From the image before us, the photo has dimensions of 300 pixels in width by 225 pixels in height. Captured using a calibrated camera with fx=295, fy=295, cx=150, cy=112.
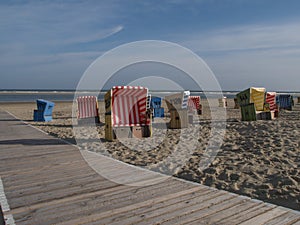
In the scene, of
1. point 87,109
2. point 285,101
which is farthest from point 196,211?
point 285,101

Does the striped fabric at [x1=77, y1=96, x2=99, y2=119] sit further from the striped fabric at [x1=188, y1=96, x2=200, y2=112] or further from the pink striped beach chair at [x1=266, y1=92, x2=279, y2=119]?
the pink striped beach chair at [x1=266, y1=92, x2=279, y2=119]

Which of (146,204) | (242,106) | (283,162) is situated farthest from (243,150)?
(242,106)

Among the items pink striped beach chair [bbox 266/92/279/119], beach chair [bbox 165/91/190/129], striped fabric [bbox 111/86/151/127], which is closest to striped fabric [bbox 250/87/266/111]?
pink striped beach chair [bbox 266/92/279/119]

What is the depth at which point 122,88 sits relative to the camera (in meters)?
9.10

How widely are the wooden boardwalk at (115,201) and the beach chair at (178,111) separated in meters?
6.56

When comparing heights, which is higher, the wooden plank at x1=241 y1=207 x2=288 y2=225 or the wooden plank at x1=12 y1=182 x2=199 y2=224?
the wooden plank at x1=12 y1=182 x2=199 y2=224

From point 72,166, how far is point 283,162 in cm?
395

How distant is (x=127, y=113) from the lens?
371 inches

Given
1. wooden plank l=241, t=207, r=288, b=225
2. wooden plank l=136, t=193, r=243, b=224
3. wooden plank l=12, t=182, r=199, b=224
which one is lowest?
wooden plank l=241, t=207, r=288, b=225

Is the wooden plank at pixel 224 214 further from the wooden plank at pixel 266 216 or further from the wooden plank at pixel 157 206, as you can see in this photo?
the wooden plank at pixel 157 206

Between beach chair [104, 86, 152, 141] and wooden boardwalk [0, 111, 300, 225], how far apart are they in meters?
3.70

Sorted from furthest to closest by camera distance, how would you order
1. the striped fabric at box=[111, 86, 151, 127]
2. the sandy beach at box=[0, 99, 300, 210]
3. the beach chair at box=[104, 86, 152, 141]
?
the striped fabric at box=[111, 86, 151, 127] < the beach chair at box=[104, 86, 152, 141] < the sandy beach at box=[0, 99, 300, 210]

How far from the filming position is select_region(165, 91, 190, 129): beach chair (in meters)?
11.6

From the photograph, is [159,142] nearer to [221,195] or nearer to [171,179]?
[171,179]
